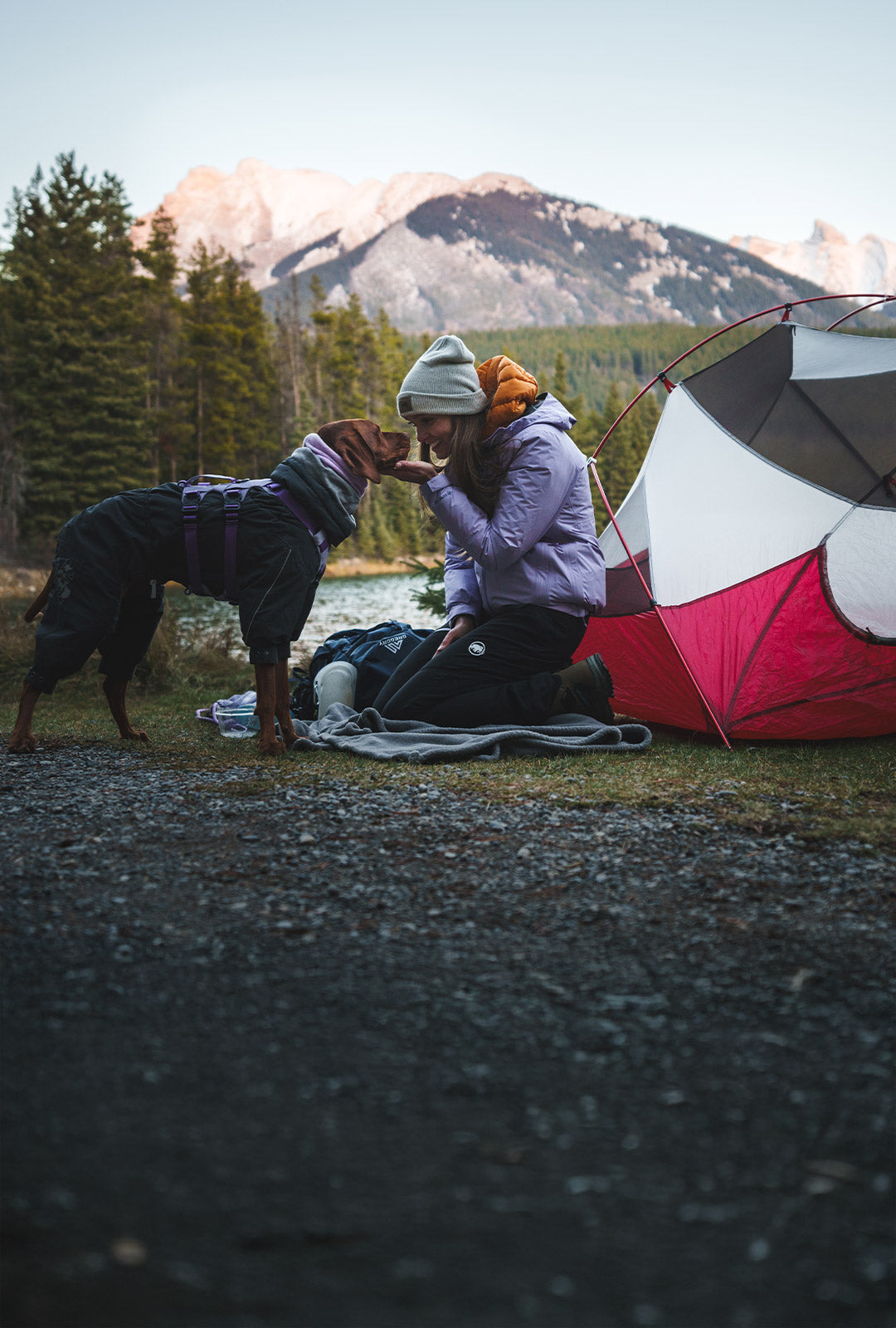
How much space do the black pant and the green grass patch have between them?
47 cm

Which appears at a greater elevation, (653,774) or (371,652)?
(371,652)

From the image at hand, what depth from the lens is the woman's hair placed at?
5.21 m

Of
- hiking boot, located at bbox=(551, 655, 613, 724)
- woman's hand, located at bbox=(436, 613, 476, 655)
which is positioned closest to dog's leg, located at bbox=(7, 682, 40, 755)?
woman's hand, located at bbox=(436, 613, 476, 655)

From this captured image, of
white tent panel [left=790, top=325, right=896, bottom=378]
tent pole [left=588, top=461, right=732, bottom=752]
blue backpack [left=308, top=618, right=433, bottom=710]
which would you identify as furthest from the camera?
blue backpack [left=308, top=618, right=433, bottom=710]

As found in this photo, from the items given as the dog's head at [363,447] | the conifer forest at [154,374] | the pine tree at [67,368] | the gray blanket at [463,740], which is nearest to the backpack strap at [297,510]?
the dog's head at [363,447]

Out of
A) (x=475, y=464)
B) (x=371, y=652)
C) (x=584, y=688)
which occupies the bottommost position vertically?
(x=584, y=688)

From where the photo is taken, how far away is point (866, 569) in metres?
5.45

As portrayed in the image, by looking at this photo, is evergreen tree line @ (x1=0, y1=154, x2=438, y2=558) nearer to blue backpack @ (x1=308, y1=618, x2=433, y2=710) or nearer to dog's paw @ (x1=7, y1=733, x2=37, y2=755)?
blue backpack @ (x1=308, y1=618, x2=433, y2=710)

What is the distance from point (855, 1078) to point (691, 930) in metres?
0.75

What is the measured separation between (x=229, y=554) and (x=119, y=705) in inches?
45.1

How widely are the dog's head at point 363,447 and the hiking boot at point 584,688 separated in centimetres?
151

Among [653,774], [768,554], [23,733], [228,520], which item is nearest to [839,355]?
[768,554]

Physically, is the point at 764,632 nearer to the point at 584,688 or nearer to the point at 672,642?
the point at 672,642

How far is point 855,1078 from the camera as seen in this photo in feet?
5.87
